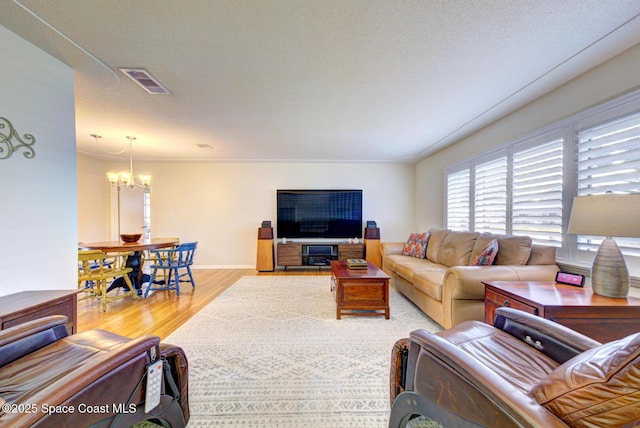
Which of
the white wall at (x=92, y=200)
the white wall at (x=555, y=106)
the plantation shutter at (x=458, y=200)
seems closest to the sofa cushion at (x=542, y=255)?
the white wall at (x=555, y=106)

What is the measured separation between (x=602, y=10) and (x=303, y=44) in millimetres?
1824

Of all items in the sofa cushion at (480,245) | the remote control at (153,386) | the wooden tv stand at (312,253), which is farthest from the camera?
the wooden tv stand at (312,253)

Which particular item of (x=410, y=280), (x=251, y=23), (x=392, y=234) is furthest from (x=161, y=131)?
(x=392, y=234)

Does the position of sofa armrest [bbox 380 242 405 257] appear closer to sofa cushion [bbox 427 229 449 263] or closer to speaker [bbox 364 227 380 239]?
sofa cushion [bbox 427 229 449 263]

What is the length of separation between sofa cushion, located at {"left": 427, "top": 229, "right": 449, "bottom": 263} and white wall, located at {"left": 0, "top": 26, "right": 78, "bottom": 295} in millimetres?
4148

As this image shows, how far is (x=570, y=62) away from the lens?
1958 millimetres

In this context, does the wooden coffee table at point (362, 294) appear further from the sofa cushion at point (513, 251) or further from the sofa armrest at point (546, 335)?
the sofa armrest at point (546, 335)

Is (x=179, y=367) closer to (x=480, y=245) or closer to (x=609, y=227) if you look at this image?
(x=609, y=227)

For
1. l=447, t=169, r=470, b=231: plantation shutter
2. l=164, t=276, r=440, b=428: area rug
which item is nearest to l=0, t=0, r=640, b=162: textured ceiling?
l=447, t=169, r=470, b=231: plantation shutter

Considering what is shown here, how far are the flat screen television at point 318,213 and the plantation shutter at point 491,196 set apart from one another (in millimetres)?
2365

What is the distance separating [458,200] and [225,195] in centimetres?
470

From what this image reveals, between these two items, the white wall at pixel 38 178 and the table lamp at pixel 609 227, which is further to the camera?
the white wall at pixel 38 178

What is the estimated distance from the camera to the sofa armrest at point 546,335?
3.62 ft

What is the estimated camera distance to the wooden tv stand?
17.2 ft
